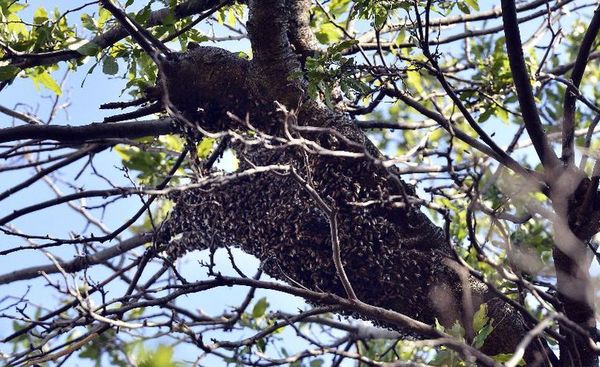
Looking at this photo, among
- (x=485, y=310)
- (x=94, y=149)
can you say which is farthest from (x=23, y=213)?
(x=485, y=310)

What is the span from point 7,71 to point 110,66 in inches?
21.0

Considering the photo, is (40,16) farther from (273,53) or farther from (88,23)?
(273,53)

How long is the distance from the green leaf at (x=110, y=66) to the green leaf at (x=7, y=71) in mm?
456

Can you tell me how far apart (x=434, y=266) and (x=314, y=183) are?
698 millimetres

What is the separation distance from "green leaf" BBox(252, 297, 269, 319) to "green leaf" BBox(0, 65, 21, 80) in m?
2.11

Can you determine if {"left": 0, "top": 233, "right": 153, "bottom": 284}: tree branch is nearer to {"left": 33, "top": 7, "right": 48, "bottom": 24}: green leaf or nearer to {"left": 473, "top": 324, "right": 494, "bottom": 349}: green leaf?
{"left": 33, "top": 7, "right": 48, "bottom": 24}: green leaf

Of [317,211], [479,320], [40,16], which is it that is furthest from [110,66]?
[479,320]

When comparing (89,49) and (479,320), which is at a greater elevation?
(89,49)

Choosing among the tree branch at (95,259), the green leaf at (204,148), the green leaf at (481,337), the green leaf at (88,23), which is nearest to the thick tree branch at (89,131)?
the green leaf at (204,148)

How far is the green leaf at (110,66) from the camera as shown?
3.86m

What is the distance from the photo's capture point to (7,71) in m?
3.77

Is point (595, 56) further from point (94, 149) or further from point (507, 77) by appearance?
point (94, 149)

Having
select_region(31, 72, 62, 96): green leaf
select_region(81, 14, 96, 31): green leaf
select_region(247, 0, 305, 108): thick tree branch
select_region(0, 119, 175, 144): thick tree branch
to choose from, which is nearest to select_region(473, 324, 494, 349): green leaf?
select_region(247, 0, 305, 108): thick tree branch

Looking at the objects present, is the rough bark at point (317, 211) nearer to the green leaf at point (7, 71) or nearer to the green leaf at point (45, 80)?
the green leaf at point (7, 71)
